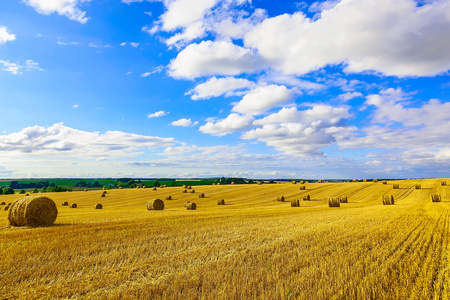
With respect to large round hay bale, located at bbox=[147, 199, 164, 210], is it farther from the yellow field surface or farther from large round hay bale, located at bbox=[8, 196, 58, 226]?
the yellow field surface

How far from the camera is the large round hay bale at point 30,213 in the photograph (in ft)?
49.7

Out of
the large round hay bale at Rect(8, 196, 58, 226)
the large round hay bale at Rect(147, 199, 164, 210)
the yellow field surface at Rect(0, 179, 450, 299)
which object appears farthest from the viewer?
the large round hay bale at Rect(147, 199, 164, 210)

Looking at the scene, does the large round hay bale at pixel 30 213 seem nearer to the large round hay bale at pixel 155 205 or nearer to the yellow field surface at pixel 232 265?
the yellow field surface at pixel 232 265

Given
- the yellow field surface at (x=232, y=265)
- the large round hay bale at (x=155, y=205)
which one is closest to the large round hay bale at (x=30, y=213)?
the yellow field surface at (x=232, y=265)

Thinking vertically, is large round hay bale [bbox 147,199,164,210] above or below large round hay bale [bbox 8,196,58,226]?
below

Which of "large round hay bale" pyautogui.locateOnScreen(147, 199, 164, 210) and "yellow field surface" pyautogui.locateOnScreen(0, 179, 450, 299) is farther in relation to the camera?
"large round hay bale" pyautogui.locateOnScreen(147, 199, 164, 210)

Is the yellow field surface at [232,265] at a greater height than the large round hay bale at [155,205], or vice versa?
the yellow field surface at [232,265]

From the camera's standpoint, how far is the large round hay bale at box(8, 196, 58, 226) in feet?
49.7

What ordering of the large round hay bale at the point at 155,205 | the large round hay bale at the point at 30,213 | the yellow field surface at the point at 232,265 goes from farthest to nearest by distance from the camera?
the large round hay bale at the point at 155,205 → the large round hay bale at the point at 30,213 → the yellow field surface at the point at 232,265

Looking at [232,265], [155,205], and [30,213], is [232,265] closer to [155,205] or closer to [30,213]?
[30,213]

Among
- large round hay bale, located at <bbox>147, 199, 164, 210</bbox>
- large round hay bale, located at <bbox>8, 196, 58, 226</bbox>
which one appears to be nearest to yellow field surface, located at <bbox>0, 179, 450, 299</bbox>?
large round hay bale, located at <bbox>8, 196, 58, 226</bbox>

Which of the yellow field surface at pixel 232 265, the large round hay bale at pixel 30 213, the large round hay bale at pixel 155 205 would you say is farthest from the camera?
the large round hay bale at pixel 155 205

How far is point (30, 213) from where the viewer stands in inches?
599

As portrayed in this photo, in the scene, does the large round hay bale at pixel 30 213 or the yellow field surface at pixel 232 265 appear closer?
the yellow field surface at pixel 232 265
